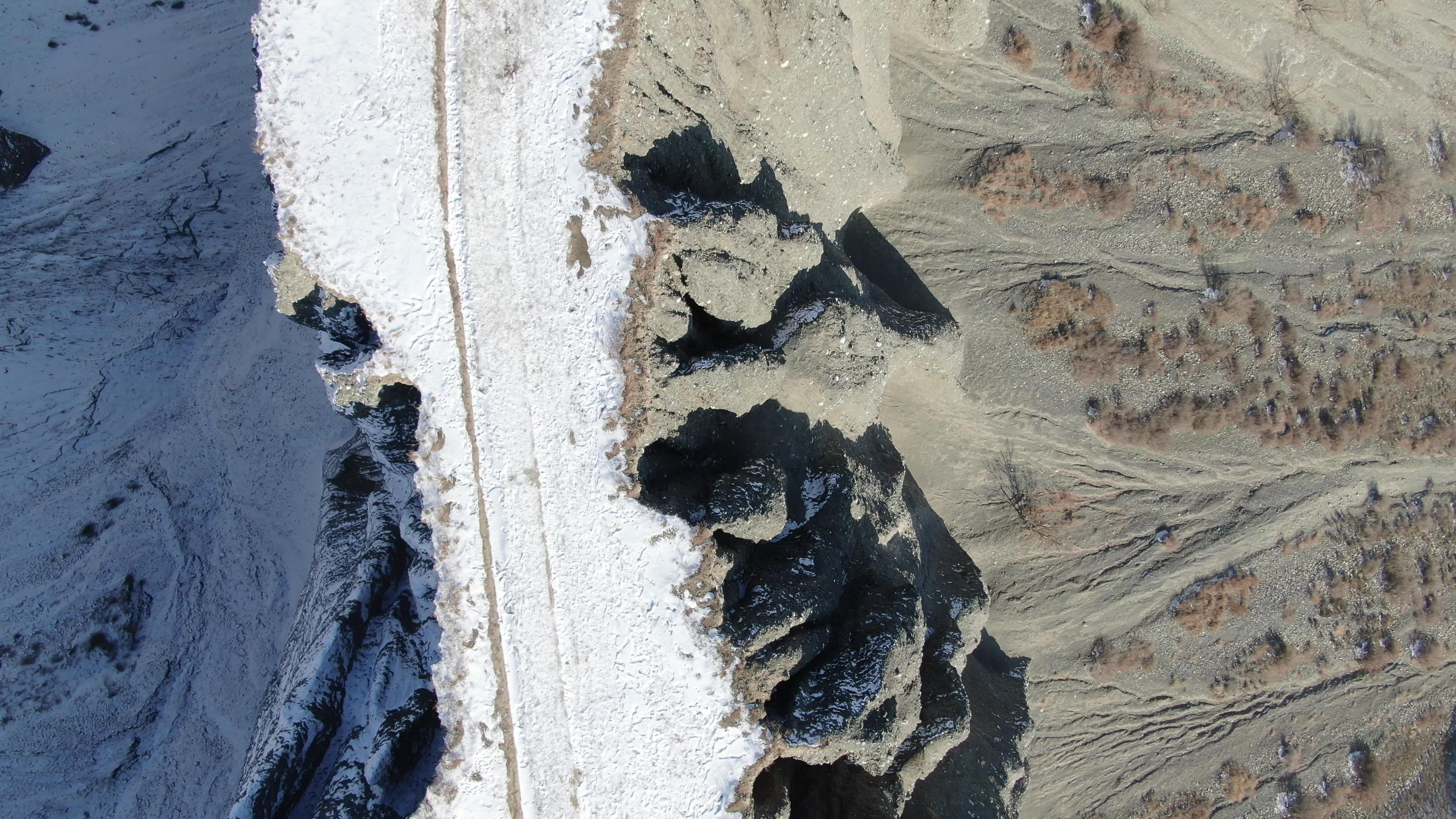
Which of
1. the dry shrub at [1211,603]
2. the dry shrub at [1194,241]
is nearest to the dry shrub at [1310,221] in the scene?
the dry shrub at [1194,241]

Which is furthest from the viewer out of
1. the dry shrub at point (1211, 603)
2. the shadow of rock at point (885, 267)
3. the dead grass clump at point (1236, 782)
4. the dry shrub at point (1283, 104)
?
the dead grass clump at point (1236, 782)

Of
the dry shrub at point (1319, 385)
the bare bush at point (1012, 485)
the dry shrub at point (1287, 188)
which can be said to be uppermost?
→ the dry shrub at point (1287, 188)

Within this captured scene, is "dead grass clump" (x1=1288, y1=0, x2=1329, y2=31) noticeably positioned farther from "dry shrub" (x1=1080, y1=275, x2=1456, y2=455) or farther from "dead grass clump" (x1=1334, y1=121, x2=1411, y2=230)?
"dry shrub" (x1=1080, y1=275, x2=1456, y2=455)

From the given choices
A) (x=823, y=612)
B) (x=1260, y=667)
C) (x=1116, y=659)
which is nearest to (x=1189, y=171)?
(x=1116, y=659)

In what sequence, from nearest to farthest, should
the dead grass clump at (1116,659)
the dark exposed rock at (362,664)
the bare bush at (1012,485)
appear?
the dark exposed rock at (362,664) → the bare bush at (1012,485) → the dead grass clump at (1116,659)

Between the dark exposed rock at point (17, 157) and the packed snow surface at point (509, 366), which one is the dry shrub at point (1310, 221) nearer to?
the packed snow surface at point (509, 366)

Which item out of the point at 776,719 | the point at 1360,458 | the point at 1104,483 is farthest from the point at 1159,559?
the point at 776,719
